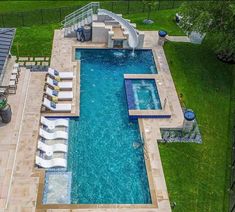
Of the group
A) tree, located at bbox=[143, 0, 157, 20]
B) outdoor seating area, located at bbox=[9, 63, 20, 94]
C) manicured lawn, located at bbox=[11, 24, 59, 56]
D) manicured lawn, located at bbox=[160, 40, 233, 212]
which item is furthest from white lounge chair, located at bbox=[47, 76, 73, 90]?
tree, located at bbox=[143, 0, 157, 20]

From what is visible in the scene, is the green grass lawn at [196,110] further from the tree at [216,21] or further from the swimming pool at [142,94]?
the tree at [216,21]

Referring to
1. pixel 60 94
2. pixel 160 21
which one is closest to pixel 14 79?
pixel 60 94

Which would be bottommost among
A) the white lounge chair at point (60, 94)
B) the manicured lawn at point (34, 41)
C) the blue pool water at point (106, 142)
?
the blue pool water at point (106, 142)

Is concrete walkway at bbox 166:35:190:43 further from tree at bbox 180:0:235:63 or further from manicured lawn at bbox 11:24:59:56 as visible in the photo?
manicured lawn at bbox 11:24:59:56

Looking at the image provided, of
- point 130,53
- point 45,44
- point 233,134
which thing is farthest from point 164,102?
point 45,44

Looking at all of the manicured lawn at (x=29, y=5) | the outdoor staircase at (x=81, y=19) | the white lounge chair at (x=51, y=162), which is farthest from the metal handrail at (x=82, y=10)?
the white lounge chair at (x=51, y=162)

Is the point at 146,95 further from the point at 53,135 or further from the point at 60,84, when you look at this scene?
the point at 53,135
